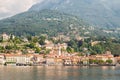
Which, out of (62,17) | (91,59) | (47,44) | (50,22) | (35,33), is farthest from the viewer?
(62,17)

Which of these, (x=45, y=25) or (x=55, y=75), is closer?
(x=55, y=75)

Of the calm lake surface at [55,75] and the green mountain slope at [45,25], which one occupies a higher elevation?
the green mountain slope at [45,25]

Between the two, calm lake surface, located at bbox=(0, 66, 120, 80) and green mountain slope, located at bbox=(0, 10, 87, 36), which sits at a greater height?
green mountain slope, located at bbox=(0, 10, 87, 36)

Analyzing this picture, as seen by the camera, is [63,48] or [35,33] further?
[35,33]

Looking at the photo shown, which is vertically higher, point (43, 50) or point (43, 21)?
point (43, 21)

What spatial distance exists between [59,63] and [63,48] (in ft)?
58.3

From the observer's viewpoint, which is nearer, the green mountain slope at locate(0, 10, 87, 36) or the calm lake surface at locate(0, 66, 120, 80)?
the calm lake surface at locate(0, 66, 120, 80)

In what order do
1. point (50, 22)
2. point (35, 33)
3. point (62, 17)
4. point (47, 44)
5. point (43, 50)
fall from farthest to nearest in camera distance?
point (62, 17) → point (50, 22) → point (35, 33) → point (47, 44) → point (43, 50)

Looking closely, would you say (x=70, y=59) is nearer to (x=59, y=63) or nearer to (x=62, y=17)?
(x=59, y=63)

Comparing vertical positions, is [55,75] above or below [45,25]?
below

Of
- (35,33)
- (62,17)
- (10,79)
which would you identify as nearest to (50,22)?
(62,17)

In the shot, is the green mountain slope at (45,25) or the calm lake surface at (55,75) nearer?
the calm lake surface at (55,75)

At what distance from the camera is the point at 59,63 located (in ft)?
314

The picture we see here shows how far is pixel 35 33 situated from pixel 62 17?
46.3 meters
